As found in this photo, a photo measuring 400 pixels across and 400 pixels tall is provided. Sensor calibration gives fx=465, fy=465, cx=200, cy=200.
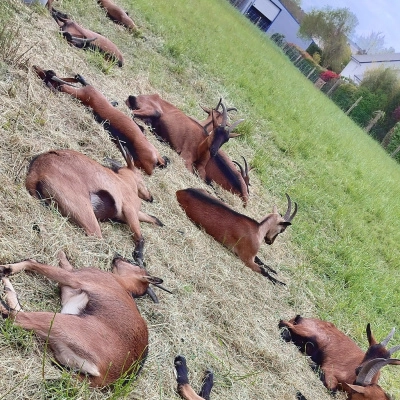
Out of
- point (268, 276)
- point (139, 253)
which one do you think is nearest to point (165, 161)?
point (268, 276)

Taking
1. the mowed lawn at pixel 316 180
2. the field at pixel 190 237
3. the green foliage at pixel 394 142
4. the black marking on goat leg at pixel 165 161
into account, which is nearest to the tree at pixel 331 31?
the green foliage at pixel 394 142

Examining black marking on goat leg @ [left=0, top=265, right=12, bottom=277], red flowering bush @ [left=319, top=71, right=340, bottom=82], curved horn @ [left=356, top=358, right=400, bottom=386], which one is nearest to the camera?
black marking on goat leg @ [left=0, top=265, right=12, bottom=277]

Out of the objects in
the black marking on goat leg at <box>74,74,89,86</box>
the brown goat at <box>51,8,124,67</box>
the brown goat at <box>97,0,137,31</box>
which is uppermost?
the brown goat at <box>97,0,137,31</box>

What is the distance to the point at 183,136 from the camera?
23.8 feet

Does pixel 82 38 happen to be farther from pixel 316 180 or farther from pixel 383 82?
pixel 383 82

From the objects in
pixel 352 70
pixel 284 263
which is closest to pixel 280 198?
pixel 284 263

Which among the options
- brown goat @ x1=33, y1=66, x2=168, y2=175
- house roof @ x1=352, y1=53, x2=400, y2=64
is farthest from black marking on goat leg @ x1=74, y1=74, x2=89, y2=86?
house roof @ x1=352, y1=53, x2=400, y2=64

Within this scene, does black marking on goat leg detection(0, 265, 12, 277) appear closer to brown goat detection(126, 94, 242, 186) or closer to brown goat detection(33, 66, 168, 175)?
brown goat detection(33, 66, 168, 175)

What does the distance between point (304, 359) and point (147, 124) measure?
4048mm

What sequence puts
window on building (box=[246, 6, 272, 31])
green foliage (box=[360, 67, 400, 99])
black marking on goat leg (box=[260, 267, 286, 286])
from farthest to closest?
window on building (box=[246, 6, 272, 31]), green foliage (box=[360, 67, 400, 99]), black marking on goat leg (box=[260, 267, 286, 286])

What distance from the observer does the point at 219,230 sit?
18.5ft

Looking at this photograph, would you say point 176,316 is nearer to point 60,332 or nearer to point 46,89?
point 60,332

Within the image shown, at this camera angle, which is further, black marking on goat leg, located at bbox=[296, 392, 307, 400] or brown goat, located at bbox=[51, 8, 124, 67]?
brown goat, located at bbox=[51, 8, 124, 67]

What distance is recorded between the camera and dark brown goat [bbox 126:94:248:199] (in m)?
7.09
